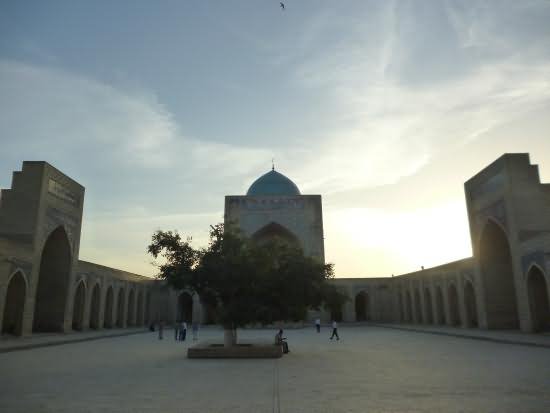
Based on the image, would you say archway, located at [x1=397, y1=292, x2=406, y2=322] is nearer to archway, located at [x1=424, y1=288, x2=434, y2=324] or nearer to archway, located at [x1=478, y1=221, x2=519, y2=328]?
archway, located at [x1=424, y1=288, x2=434, y2=324]

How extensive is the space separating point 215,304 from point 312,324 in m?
21.7

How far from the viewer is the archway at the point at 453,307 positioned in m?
26.3

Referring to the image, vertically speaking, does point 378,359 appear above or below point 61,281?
below

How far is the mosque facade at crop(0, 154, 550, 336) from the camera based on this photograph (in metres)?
18.2

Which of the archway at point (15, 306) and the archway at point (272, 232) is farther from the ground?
the archway at point (272, 232)

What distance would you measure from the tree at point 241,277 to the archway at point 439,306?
17.2 meters

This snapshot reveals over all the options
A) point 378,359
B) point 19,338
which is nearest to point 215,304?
point 378,359

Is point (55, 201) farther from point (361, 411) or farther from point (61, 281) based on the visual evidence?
point (361, 411)

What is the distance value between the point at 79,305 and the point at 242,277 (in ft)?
51.2

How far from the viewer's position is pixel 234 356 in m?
11.5

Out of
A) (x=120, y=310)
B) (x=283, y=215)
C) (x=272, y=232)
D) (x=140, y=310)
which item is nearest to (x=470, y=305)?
(x=283, y=215)

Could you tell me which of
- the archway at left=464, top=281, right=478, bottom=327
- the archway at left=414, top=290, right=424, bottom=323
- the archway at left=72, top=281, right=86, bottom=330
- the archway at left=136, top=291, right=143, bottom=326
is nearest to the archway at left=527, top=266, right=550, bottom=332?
the archway at left=464, top=281, right=478, bottom=327

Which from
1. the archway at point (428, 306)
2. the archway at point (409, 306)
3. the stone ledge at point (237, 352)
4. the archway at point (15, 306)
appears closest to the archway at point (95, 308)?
the archway at point (15, 306)

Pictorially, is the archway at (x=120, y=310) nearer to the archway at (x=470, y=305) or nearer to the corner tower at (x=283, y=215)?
the corner tower at (x=283, y=215)
